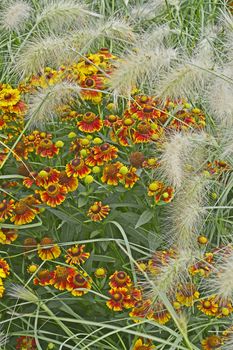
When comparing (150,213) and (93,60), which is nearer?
(150,213)

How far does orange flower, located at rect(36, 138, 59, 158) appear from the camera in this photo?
7.47 feet

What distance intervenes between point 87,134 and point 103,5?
126cm

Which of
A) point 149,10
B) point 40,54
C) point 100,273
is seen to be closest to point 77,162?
point 100,273

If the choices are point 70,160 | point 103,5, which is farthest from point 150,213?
point 103,5

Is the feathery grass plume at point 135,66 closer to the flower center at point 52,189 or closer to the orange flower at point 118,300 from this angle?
the flower center at point 52,189

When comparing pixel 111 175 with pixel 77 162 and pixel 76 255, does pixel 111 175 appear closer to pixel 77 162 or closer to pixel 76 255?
pixel 77 162

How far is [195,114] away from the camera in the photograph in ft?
8.61

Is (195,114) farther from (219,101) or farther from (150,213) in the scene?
(150,213)

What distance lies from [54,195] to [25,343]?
43 centimetres

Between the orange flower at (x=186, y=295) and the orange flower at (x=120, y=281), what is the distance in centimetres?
14

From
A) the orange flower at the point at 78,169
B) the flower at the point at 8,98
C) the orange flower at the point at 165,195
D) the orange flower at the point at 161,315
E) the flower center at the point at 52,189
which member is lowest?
the orange flower at the point at 161,315

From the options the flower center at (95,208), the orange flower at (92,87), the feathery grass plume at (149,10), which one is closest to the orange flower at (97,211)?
the flower center at (95,208)

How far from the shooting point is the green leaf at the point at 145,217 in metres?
2.11

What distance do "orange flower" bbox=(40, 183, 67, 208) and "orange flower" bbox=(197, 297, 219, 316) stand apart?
51 centimetres
